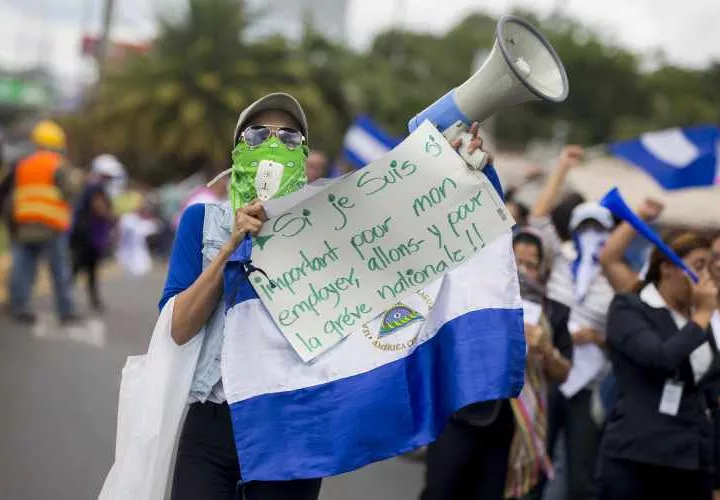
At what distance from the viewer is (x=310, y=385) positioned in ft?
11.4

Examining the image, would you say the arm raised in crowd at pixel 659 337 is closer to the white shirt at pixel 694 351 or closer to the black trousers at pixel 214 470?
the white shirt at pixel 694 351

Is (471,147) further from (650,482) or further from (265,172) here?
(650,482)

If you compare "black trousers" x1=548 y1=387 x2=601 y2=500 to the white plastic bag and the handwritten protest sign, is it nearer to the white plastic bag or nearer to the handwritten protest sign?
the handwritten protest sign

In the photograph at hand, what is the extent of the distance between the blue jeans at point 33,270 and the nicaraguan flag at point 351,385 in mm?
8620

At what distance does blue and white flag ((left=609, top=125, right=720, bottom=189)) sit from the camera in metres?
9.31

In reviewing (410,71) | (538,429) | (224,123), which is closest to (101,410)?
(538,429)

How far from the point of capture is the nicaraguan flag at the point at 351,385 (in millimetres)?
3416

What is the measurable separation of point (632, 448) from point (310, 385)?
7.65ft

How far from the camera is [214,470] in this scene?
139 inches

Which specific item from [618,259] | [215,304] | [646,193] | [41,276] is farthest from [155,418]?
[41,276]

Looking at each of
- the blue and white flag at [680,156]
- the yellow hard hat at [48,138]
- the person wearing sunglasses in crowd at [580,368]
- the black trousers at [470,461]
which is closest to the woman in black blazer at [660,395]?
the black trousers at [470,461]

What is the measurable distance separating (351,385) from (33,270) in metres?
8.97

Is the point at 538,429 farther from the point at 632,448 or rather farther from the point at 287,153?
Result: the point at 287,153

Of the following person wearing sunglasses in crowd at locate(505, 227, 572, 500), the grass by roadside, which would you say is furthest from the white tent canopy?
person wearing sunglasses in crowd at locate(505, 227, 572, 500)
